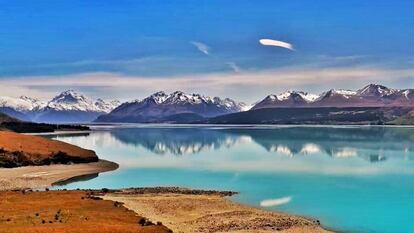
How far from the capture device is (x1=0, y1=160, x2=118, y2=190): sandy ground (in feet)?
228

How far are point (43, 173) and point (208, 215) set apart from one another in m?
41.5

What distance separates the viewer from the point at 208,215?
4734 cm

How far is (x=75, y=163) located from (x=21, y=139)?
1561 centimetres

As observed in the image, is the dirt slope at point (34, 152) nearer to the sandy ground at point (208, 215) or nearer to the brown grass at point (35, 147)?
the brown grass at point (35, 147)

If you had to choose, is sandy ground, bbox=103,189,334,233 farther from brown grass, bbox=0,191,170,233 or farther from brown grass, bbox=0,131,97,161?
brown grass, bbox=0,131,97,161

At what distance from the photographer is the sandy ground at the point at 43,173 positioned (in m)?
69.4

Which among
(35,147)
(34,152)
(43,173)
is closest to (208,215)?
(43,173)

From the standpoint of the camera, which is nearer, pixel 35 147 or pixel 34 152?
pixel 34 152

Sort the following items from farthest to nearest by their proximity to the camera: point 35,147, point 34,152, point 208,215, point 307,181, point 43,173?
point 35,147
point 34,152
point 43,173
point 307,181
point 208,215

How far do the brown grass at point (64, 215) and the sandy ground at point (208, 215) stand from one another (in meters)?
2.29

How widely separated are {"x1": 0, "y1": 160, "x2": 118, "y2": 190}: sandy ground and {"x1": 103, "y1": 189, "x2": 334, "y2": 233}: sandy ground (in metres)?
16.3

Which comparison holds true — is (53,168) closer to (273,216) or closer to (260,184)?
(260,184)

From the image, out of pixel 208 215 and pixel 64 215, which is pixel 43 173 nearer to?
pixel 64 215

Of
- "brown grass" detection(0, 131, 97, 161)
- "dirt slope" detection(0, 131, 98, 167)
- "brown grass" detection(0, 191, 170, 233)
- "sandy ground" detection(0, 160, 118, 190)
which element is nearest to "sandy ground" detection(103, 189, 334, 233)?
"brown grass" detection(0, 191, 170, 233)
